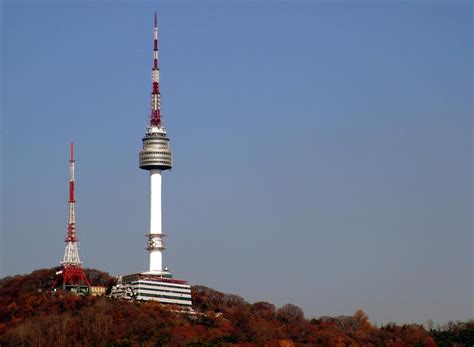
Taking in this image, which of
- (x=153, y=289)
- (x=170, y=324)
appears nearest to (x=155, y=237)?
(x=153, y=289)

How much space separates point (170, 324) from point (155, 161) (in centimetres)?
3784

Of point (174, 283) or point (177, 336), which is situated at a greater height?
point (174, 283)

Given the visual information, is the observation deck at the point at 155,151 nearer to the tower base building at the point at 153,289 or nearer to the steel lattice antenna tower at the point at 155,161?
the steel lattice antenna tower at the point at 155,161

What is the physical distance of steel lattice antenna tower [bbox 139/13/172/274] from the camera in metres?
170

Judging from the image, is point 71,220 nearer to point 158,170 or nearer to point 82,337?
point 158,170

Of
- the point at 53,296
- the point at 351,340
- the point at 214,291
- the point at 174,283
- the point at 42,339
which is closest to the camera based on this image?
the point at 42,339

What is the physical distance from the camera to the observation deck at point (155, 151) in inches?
6752

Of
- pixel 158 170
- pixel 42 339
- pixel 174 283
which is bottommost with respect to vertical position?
pixel 42 339

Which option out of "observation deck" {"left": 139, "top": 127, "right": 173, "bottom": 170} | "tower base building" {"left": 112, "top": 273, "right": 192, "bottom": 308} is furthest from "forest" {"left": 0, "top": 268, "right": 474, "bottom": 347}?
"observation deck" {"left": 139, "top": 127, "right": 173, "bottom": 170}

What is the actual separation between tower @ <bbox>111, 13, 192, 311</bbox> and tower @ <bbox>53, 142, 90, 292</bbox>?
589cm

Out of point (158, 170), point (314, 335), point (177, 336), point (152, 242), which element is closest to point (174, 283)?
point (152, 242)

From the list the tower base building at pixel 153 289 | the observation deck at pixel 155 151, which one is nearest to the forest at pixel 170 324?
the tower base building at pixel 153 289

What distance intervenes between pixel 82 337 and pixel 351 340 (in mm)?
36724

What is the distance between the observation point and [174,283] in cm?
16925
